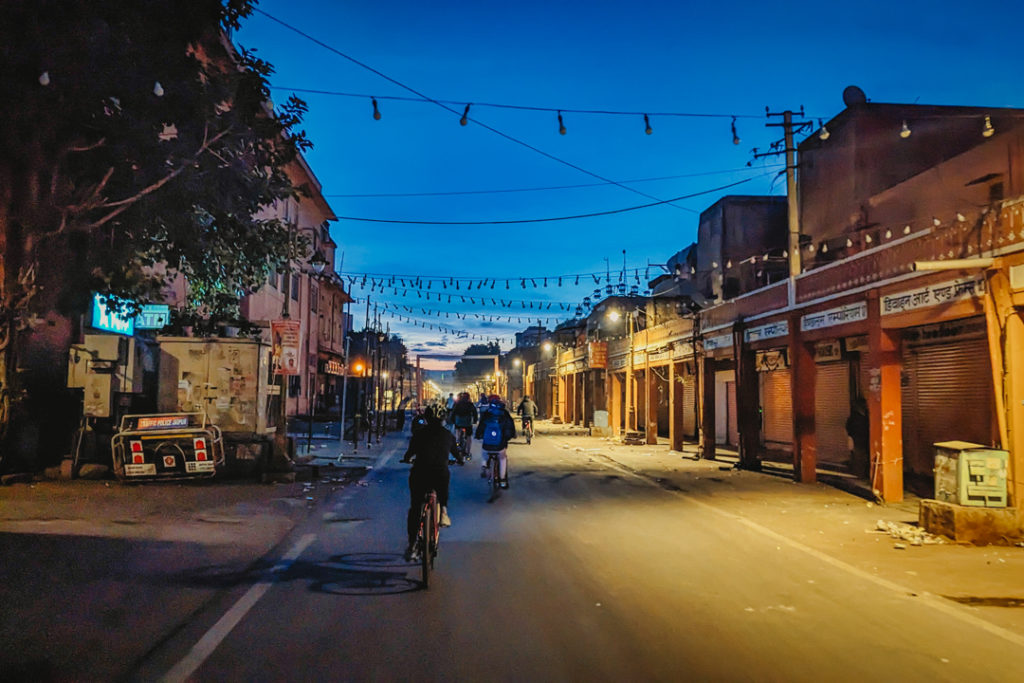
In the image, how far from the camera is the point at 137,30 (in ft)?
38.6

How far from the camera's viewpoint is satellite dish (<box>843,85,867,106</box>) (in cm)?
2591

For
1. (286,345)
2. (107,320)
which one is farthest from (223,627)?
(107,320)

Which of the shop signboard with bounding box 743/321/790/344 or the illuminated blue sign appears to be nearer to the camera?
the illuminated blue sign

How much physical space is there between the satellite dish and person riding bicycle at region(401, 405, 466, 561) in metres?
22.8

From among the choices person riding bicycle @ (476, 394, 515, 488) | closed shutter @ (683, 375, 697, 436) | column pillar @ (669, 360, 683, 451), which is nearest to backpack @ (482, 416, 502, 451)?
person riding bicycle @ (476, 394, 515, 488)

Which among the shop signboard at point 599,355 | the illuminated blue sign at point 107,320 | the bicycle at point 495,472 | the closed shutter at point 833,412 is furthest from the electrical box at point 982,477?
the shop signboard at point 599,355

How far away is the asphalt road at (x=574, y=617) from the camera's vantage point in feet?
17.3

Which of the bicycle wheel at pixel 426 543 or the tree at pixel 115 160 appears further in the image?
the tree at pixel 115 160

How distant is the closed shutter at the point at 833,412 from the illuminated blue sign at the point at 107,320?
749 inches

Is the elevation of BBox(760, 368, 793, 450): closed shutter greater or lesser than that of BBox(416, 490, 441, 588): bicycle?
greater

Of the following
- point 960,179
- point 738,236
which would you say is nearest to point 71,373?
point 960,179

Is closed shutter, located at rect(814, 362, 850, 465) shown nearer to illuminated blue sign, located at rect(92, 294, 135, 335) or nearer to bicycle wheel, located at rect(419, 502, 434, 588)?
bicycle wheel, located at rect(419, 502, 434, 588)

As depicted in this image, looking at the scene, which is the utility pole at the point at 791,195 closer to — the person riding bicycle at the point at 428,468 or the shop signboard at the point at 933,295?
the shop signboard at the point at 933,295

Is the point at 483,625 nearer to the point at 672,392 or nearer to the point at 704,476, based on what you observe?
the point at 704,476
